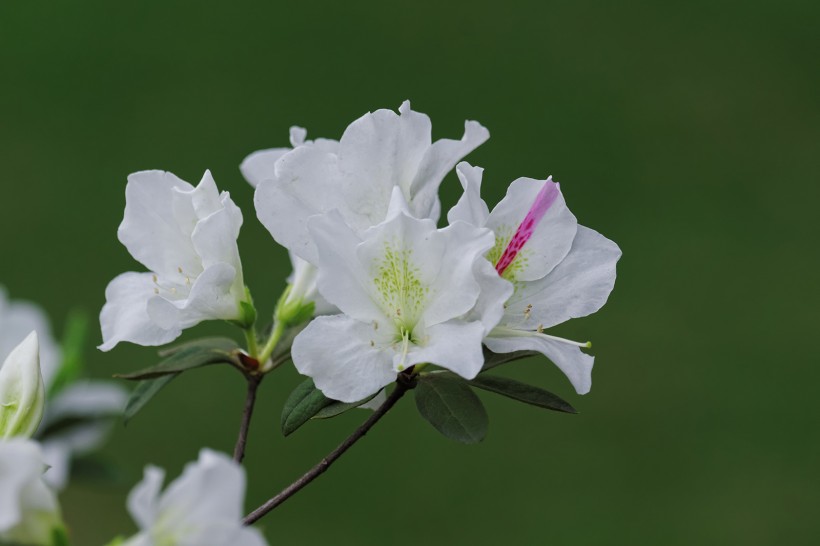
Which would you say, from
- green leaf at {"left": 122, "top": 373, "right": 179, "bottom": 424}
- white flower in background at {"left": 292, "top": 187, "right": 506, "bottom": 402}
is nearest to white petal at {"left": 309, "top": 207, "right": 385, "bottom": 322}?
white flower in background at {"left": 292, "top": 187, "right": 506, "bottom": 402}

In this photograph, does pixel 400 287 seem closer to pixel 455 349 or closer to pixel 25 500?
pixel 455 349

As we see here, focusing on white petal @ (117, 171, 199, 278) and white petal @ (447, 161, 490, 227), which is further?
white petal @ (117, 171, 199, 278)

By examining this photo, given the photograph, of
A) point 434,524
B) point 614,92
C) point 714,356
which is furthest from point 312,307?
point 614,92

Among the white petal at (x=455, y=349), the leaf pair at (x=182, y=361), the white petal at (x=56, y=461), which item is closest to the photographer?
the white petal at (x=455, y=349)

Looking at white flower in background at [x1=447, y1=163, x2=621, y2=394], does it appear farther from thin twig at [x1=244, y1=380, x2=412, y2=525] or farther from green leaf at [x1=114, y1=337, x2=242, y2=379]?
green leaf at [x1=114, y1=337, x2=242, y2=379]

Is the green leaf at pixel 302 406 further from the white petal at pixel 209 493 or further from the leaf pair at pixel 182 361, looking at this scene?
the white petal at pixel 209 493

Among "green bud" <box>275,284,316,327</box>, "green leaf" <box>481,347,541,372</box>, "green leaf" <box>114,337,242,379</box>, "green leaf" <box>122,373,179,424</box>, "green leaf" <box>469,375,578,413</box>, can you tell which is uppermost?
"green leaf" <box>481,347,541,372</box>

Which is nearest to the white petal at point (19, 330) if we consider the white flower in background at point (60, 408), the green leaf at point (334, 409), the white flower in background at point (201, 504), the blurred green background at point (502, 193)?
the white flower in background at point (60, 408)
